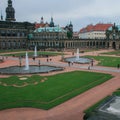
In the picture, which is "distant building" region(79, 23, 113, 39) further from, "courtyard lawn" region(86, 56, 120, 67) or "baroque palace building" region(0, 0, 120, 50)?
"courtyard lawn" region(86, 56, 120, 67)

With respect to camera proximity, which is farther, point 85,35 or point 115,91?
point 85,35

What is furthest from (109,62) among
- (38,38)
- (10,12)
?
(10,12)

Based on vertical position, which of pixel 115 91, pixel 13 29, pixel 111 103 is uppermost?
Answer: pixel 13 29

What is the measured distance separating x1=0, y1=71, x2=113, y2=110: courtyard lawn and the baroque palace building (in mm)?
79966

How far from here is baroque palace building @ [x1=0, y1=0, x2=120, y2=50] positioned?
11962 centimetres

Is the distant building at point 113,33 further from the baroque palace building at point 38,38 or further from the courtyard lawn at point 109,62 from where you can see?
the courtyard lawn at point 109,62

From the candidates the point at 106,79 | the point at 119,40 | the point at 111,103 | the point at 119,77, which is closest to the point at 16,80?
the point at 106,79

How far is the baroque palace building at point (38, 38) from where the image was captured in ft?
392

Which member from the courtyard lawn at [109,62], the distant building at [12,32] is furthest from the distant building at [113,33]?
the courtyard lawn at [109,62]

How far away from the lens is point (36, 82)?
37.8m

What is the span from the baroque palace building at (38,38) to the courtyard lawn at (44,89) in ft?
262

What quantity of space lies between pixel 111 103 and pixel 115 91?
53.3 ft

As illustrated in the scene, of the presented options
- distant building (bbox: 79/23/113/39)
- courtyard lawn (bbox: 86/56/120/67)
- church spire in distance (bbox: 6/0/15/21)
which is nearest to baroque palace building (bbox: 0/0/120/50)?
church spire in distance (bbox: 6/0/15/21)

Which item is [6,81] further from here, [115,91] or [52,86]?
[115,91]
